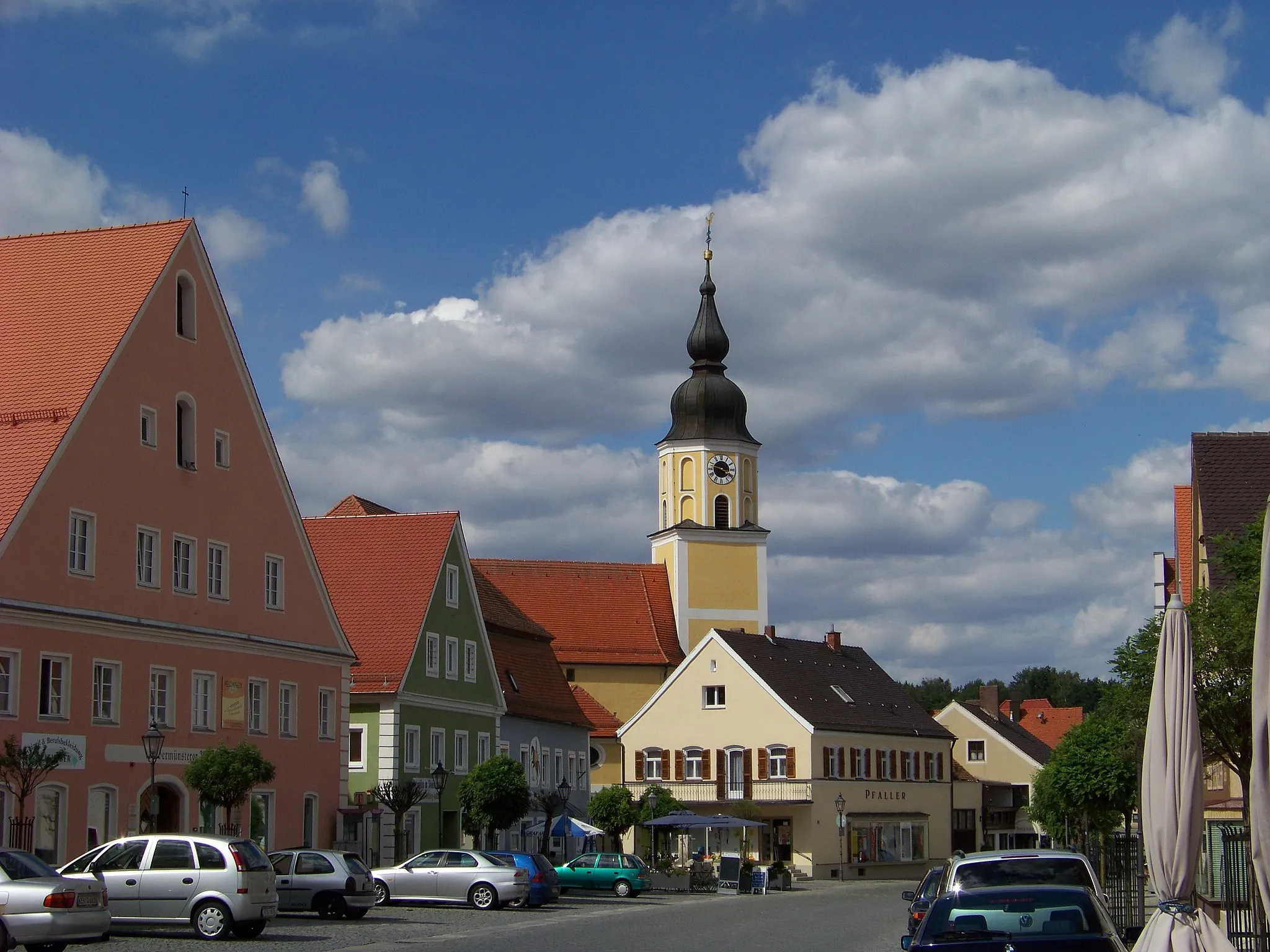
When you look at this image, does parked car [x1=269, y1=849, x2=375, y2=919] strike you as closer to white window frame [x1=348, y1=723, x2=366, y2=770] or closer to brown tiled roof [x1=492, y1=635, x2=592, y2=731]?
white window frame [x1=348, y1=723, x2=366, y2=770]

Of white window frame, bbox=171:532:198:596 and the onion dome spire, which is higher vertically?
the onion dome spire

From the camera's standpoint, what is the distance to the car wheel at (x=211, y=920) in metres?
26.5

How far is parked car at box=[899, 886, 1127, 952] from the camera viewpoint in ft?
45.8

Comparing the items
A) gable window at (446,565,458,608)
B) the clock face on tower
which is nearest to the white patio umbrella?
gable window at (446,565,458,608)

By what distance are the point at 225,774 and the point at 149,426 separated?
25.3ft

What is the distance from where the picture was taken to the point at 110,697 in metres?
35.6

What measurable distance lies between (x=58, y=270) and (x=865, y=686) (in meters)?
52.5

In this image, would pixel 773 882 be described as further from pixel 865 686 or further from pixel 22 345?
pixel 22 345

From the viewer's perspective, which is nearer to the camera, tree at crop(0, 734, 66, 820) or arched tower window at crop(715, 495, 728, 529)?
tree at crop(0, 734, 66, 820)

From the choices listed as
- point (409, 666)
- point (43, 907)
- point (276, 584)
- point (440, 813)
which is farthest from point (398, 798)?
point (43, 907)

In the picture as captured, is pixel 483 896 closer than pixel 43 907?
No

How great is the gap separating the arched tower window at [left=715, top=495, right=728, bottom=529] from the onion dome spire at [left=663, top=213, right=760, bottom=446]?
3.37 metres

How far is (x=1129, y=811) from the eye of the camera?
46.3m

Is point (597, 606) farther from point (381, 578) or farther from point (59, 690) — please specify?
point (59, 690)
